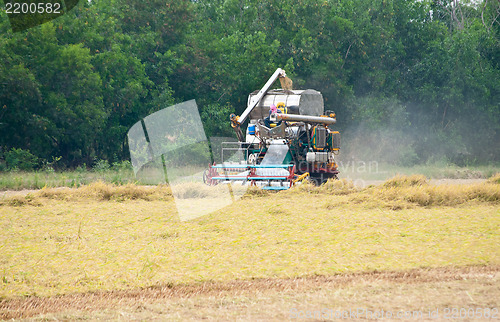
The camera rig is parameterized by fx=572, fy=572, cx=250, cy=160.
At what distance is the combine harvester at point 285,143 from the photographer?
1419cm

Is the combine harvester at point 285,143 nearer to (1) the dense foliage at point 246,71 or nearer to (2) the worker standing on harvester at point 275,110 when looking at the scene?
(2) the worker standing on harvester at point 275,110

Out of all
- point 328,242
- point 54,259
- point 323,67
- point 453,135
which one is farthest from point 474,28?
point 54,259

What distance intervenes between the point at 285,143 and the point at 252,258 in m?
8.22

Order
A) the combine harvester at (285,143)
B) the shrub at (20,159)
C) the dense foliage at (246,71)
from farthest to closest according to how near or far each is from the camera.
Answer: the dense foliage at (246,71) → the shrub at (20,159) → the combine harvester at (285,143)

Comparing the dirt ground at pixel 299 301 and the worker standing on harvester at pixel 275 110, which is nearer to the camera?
the dirt ground at pixel 299 301

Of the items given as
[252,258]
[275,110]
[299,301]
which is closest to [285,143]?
[275,110]

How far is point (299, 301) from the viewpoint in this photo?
16.7 feet

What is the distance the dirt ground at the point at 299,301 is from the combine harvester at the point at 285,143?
7900 mm

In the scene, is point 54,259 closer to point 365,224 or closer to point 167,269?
point 167,269

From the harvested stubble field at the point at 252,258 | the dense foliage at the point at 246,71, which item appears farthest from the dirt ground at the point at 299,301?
the dense foliage at the point at 246,71

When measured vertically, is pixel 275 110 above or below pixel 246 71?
below

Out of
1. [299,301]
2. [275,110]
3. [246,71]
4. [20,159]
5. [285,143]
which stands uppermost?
[246,71]

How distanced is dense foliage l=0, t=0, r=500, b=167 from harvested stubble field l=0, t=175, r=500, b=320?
10.5 metres

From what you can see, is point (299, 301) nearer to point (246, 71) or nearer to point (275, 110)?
point (275, 110)
